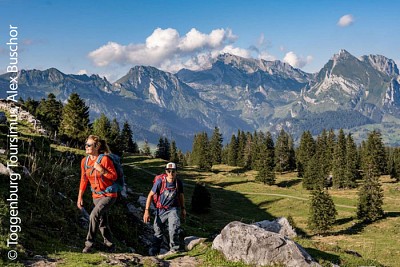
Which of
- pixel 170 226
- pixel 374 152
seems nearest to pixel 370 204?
pixel 170 226

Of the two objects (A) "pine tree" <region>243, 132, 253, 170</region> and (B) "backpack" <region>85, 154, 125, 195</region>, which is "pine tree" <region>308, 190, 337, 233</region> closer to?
(B) "backpack" <region>85, 154, 125, 195</region>

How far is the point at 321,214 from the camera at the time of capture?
158 ft

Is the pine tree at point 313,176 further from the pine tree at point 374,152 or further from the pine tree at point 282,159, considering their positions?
the pine tree at point 282,159

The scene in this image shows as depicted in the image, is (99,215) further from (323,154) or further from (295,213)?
(323,154)

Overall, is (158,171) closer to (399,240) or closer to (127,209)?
(399,240)

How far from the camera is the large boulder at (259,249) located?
11391 mm

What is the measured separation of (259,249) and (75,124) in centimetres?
4908

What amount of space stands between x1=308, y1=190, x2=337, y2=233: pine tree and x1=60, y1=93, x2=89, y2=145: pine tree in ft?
120

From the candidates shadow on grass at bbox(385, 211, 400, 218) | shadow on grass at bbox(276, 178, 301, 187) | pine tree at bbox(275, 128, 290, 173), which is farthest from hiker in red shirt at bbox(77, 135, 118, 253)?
pine tree at bbox(275, 128, 290, 173)

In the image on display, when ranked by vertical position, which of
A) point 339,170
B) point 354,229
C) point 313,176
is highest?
point 339,170

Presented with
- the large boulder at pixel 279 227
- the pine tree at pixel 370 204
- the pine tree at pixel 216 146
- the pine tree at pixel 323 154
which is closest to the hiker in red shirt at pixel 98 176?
the large boulder at pixel 279 227

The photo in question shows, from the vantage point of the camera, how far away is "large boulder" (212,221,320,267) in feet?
37.4

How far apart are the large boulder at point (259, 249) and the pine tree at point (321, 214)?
39277 mm

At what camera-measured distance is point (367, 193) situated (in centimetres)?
5444
